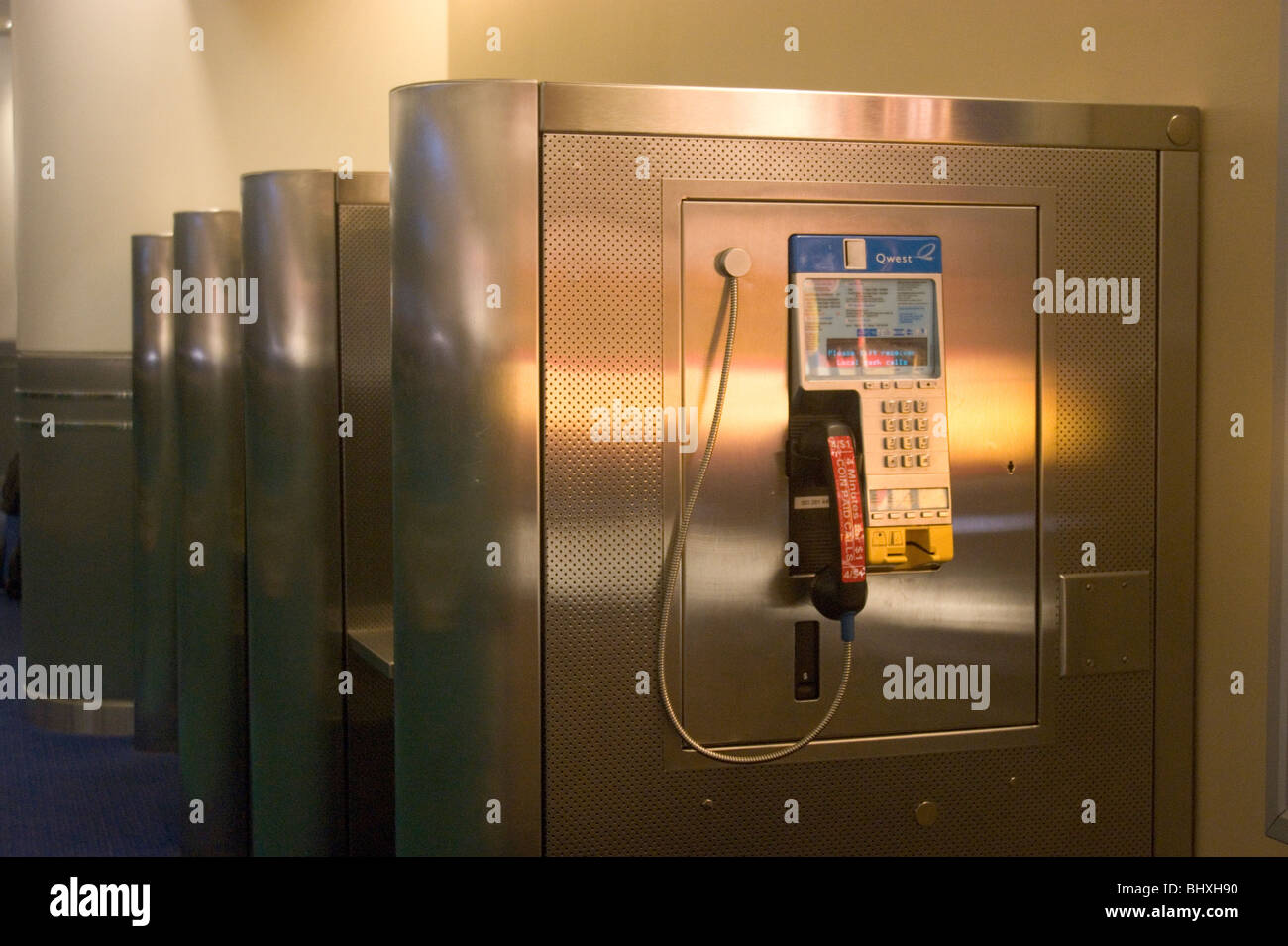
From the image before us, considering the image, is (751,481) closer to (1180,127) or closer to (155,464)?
(1180,127)

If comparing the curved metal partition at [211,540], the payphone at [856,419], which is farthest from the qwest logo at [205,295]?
the payphone at [856,419]

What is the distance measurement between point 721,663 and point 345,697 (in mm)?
1563

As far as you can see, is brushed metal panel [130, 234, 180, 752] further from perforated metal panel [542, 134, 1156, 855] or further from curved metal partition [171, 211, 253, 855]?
perforated metal panel [542, 134, 1156, 855]

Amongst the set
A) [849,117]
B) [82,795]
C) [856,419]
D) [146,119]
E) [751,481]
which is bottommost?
[82,795]

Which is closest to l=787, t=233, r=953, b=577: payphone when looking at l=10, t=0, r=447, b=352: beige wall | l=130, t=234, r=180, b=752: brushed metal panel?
l=130, t=234, r=180, b=752: brushed metal panel

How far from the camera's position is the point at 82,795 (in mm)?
5223

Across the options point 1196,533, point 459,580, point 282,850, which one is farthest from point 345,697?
point 1196,533

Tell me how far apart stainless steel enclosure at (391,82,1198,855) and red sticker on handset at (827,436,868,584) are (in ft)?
0.42

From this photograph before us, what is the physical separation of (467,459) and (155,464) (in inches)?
136

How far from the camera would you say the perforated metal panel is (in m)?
2.40

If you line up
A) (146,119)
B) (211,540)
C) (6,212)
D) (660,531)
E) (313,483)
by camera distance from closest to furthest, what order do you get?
(660,531) < (313,483) < (211,540) < (146,119) < (6,212)
